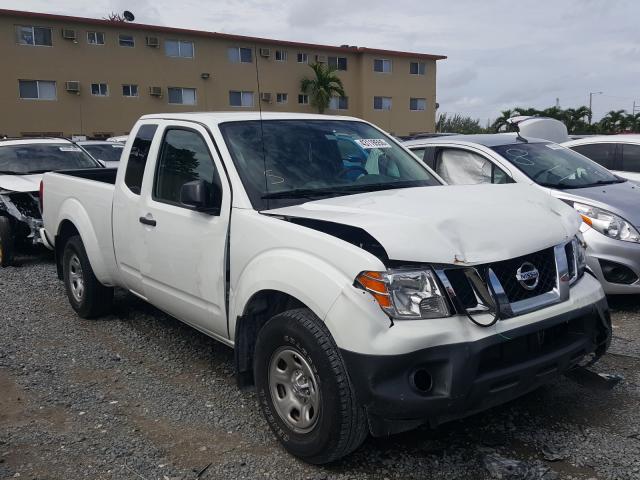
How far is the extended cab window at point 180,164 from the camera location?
3965 mm

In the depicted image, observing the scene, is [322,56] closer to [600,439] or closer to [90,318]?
[90,318]

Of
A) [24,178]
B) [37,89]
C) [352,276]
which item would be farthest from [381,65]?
[352,276]

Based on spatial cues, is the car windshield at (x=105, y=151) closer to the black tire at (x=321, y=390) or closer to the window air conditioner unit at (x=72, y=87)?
the black tire at (x=321, y=390)

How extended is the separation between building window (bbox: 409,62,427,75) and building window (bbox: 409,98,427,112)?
173 cm

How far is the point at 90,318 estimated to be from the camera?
5695 millimetres

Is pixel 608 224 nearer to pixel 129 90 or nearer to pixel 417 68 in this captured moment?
pixel 129 90

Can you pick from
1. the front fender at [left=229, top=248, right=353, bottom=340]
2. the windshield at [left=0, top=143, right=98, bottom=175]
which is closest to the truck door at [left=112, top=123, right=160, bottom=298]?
the front fender at [left=229, top=248, right=353, bottom=340]

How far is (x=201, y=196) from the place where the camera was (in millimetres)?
3574

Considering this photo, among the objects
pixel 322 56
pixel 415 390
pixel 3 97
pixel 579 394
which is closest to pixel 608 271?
pixel 579 394

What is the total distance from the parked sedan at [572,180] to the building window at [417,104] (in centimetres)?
3407

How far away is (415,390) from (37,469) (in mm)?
2040

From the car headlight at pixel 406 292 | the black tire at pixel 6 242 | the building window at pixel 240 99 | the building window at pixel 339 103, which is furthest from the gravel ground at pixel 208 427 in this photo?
the building window at pixel 339 103

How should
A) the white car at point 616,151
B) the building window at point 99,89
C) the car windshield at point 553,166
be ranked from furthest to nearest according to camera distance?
the building window at point 99,89 → the white car at point 616,151 → the car windshield at point 553,166

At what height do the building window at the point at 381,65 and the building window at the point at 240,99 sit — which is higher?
the building window at the point at 381,65
